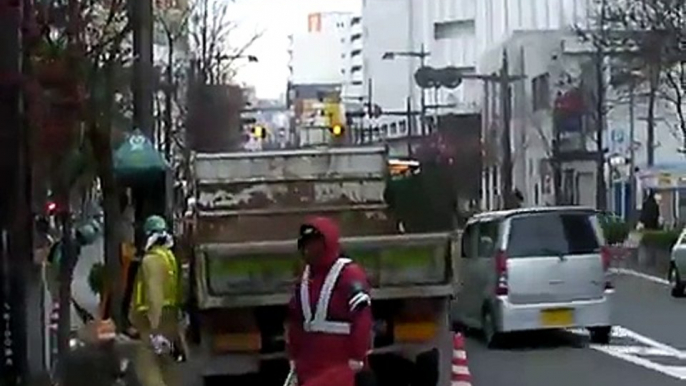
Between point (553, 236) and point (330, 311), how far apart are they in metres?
13.6

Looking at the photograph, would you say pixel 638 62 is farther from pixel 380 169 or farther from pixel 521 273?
pixel 380 169

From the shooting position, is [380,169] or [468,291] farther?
[468,291]

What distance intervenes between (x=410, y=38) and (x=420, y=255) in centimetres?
13791

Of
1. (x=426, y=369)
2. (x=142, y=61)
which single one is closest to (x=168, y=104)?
(x=142, y=61)

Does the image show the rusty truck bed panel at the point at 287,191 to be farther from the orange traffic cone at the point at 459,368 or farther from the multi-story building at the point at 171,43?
the multi-story building at the point at 171,43

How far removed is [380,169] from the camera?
19109mm

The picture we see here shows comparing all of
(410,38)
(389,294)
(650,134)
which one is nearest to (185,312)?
(389,294)

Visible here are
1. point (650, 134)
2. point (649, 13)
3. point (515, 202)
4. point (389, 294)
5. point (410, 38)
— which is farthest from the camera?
point (410, 38)

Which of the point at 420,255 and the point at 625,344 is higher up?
the point at 420,255

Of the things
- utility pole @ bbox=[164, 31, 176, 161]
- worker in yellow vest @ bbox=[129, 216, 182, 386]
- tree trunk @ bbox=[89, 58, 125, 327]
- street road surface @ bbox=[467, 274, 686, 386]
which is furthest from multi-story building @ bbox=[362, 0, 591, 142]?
worker in yellow vest @ bbox=[129, 216, 182, 386]

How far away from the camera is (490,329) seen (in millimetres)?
23125

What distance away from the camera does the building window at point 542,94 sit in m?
83.3

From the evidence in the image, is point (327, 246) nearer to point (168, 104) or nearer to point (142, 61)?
point (142, 61)

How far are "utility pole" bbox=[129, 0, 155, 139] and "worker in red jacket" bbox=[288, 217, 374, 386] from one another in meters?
12.4
